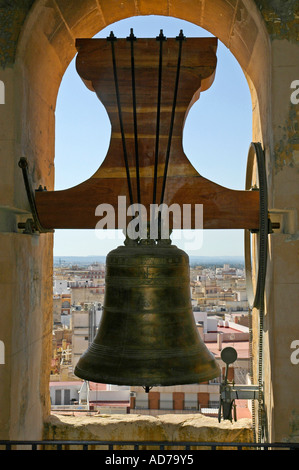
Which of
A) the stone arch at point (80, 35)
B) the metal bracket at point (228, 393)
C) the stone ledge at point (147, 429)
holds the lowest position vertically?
the stone ledge at point (147, 429)

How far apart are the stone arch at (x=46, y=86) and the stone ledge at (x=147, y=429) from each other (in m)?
0.20

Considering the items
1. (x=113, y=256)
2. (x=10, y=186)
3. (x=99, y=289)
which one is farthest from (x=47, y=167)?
(x=99, y=289)

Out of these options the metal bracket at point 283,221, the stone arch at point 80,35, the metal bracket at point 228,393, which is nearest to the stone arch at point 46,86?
the stone arch at point 80,35

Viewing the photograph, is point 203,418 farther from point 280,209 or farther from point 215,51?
point 215,51

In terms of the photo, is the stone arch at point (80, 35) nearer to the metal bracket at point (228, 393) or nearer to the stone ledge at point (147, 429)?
the metal bracket at point (228, 393)

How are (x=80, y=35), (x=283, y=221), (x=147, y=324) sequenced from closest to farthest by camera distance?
(x=147, y=324), (x=283, y=221), (x=80, y=35)

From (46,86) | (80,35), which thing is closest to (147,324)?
(46,86)

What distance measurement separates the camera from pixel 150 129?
342cm

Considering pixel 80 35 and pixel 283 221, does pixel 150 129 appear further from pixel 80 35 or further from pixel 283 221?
pixel 80 35

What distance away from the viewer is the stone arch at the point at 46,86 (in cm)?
355

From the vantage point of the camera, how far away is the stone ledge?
14.1 feet

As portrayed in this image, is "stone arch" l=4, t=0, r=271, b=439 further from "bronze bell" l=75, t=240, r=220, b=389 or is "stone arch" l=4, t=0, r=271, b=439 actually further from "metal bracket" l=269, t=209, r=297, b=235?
"bronze bell" l=75, t=240, r=220, b=389

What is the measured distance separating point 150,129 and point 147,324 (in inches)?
52.0

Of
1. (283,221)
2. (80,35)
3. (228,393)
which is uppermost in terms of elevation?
(80,35)
